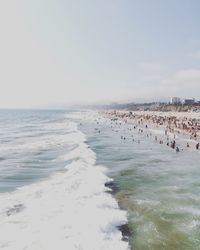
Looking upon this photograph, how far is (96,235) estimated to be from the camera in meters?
16.8

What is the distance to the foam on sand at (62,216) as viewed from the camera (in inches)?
624

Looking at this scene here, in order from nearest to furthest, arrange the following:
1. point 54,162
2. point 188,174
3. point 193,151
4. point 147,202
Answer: point 147,202 < point 188,174 < point 54,162 < point 193,151

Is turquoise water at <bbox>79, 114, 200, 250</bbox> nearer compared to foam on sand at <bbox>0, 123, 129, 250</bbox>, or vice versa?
foam on sand at <bbox>0, 123, 129, 250</bbox>

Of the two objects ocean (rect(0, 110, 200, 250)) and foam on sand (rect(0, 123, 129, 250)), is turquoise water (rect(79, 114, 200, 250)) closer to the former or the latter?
ocean (rect(0, 110, 200, 250))

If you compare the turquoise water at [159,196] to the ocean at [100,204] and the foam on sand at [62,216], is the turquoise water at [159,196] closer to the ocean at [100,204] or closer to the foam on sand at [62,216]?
the ocean at [100,204]

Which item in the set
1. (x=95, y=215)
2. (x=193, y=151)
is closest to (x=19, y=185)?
(x=95, y=215)

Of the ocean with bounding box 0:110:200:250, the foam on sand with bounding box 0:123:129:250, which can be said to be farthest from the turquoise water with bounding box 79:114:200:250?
the foam on sand with bounding box 0:123:129:250

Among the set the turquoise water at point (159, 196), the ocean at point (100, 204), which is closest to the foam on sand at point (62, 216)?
the ocean at point (100, 204)

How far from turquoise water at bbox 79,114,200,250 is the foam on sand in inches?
38.9

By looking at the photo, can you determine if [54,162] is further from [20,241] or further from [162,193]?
[20,241]

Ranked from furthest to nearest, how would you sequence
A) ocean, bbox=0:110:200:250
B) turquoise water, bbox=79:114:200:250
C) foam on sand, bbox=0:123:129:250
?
turquoise water, bbox=79:114:200:250 < ocean, bbox=0:110:200:250 < foam on sand, bbox=0:123:129:250

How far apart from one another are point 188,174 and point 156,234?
1383 cm

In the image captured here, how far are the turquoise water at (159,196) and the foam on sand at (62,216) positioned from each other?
3.24ft

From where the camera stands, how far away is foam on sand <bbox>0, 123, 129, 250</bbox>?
15.8 metres
